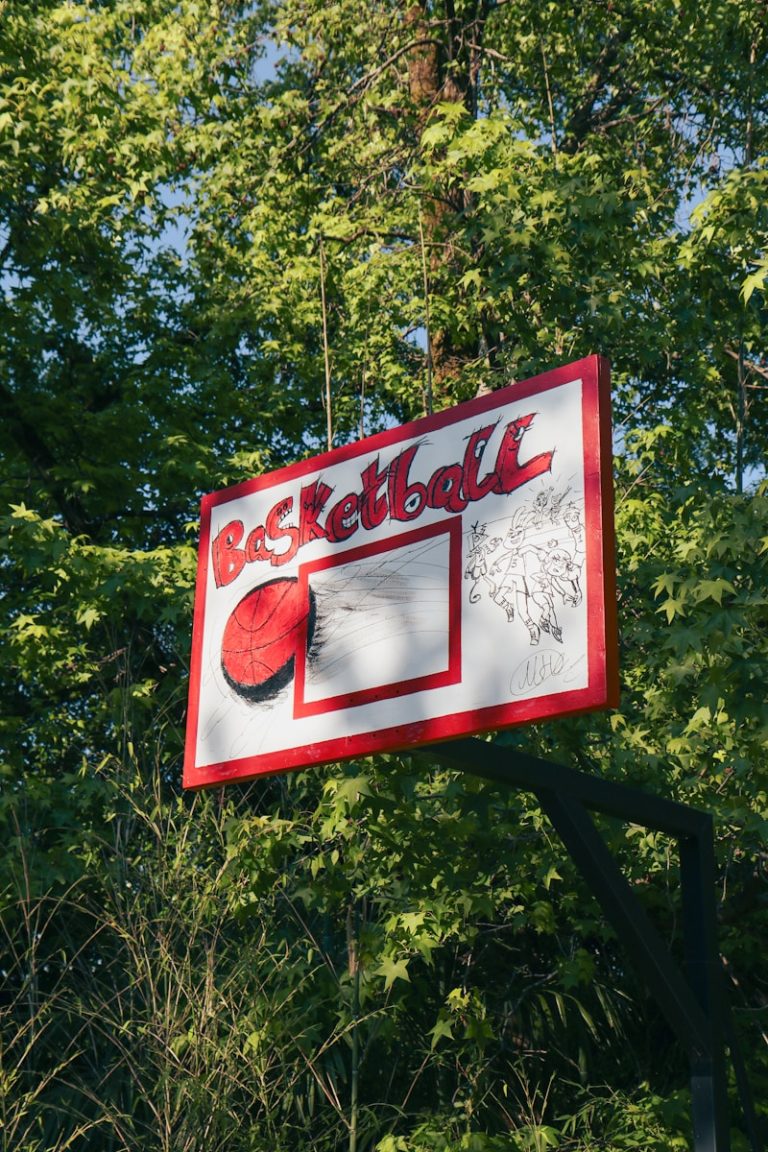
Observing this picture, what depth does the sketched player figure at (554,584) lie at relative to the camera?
177 inches

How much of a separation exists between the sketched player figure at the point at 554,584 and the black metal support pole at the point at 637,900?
2.40ft

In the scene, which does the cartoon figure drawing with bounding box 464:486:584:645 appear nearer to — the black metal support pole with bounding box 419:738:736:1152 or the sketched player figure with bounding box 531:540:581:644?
the sketched player figure with bounding box 531:540:581:644

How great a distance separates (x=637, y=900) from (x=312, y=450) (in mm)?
6763

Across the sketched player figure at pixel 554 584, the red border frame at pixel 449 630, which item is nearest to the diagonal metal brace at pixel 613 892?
the red border frame at pixel 449 630

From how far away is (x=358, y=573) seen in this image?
533cm

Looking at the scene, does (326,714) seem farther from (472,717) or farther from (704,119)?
(704,119)

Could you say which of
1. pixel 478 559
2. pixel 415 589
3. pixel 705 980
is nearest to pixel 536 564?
pixel 478 559

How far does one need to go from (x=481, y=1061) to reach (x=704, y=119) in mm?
8029

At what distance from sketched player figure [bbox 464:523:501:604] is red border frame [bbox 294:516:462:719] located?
0.05 meters

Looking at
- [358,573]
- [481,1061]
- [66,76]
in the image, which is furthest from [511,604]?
[66,76]

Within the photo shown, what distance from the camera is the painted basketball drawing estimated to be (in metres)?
5.43

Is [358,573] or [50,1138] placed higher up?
[358,573]

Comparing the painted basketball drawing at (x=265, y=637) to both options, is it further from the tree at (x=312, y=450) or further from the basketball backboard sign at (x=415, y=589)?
the tree at (x=312, y=450)
